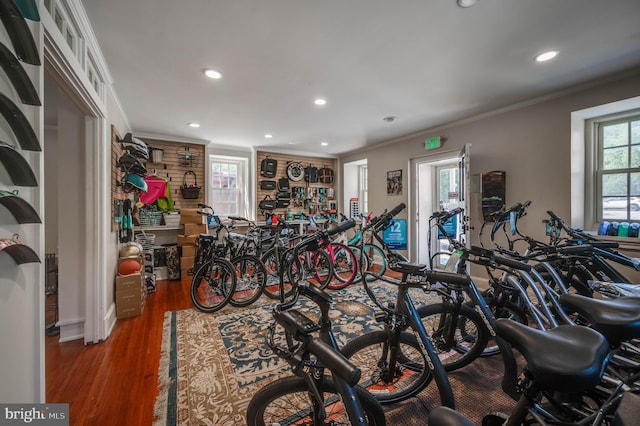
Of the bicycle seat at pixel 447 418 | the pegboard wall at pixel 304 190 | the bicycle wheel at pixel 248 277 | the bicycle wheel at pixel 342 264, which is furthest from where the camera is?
the pegboard wall at pixel 304 190

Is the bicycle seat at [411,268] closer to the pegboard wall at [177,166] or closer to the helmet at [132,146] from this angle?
the helmet at [132,146]

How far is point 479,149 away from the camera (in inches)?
158

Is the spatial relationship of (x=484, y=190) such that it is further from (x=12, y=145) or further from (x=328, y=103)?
(x=12, y=145)

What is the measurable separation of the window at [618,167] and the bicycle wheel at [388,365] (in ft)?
10.7

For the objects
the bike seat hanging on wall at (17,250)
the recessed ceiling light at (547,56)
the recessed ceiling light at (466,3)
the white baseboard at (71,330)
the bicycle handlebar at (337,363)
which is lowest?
the white baseboard at (71,330)

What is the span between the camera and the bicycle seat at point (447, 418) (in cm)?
67

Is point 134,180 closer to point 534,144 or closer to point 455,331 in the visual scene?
point 455,331

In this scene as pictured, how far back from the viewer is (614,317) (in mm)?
1074

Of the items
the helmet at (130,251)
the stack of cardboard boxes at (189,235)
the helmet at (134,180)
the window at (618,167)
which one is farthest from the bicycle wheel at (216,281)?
the window at (618,167)

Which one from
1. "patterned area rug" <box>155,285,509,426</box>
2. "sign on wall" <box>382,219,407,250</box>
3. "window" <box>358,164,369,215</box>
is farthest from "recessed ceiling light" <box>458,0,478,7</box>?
"window" <box>358,164,369,215</box>

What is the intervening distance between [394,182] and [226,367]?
451 centimetres

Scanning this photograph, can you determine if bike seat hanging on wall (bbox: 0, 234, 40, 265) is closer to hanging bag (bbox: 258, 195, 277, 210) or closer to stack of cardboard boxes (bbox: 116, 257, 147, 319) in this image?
stack of cardboard boxes (bbox: 116, 257, 147, 319)

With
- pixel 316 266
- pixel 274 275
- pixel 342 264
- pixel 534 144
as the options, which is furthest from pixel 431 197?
pixel 274 275

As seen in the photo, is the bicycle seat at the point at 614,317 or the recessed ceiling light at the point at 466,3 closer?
the bicycle seat at the point at 614,317
